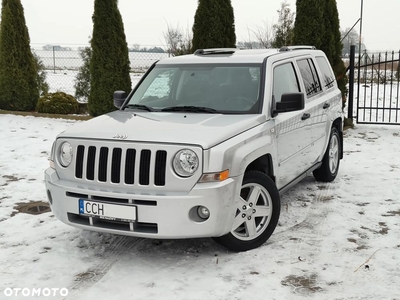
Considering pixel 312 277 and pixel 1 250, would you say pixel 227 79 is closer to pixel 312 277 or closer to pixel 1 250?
pixel 312 277

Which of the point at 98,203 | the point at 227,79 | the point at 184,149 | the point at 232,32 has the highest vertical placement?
the point at 232,32

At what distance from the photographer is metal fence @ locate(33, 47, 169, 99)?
22891 mm

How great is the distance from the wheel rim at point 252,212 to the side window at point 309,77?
1.97 metres

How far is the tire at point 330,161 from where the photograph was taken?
22.8ft

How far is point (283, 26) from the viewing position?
15.9 metres

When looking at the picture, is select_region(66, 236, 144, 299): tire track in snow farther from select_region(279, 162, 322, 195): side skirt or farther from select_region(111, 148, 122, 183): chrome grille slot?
select_region(279, 162, 322, 195): side skirt

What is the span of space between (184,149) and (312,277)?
152 cm

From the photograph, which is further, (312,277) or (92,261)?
(92,261)

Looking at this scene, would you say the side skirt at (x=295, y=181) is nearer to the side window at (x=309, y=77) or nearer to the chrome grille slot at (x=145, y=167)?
the side window at (x=309, y=77)

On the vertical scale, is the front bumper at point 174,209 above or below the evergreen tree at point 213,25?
below

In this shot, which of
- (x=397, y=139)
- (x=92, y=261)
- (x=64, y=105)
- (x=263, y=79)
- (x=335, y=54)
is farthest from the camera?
(x=64, y=105)

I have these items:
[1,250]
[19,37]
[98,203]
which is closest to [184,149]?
[98,203]

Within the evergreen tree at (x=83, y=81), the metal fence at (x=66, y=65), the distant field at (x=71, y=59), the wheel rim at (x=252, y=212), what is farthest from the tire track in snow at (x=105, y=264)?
the distant field at (x=71, y=59)

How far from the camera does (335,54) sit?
12.1 metres
